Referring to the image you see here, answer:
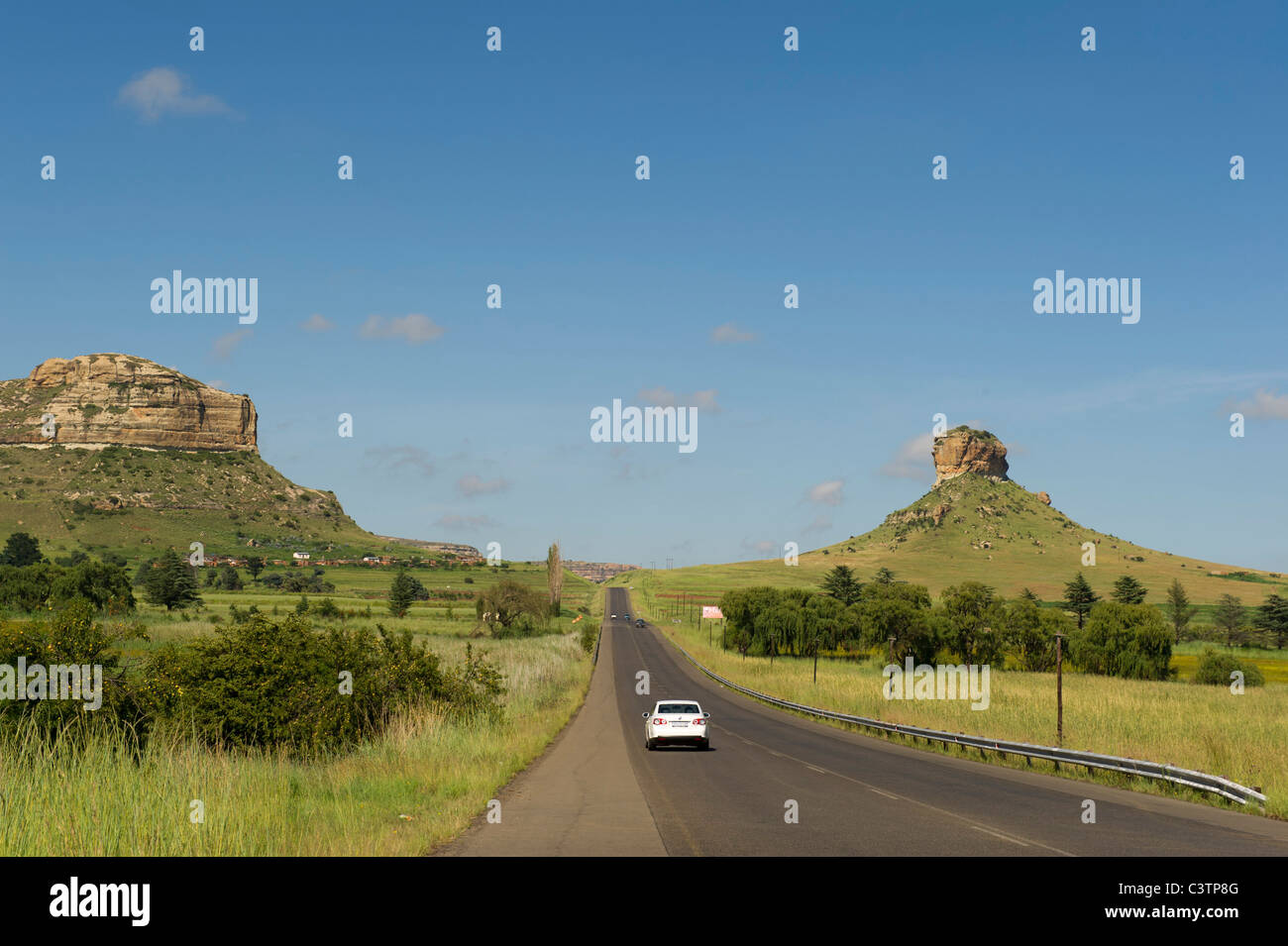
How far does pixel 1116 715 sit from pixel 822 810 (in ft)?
84.8

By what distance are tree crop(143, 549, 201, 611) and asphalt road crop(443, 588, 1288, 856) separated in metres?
79.2

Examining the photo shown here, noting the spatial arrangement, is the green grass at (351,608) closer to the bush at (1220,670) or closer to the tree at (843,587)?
the tree at (843,587)

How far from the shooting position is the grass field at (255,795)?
31.1 ft

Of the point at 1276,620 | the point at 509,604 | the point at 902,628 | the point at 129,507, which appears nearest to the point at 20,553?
the point at 129,507

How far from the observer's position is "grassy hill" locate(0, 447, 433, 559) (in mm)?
155375

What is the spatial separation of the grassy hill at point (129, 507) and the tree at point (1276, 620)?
157m

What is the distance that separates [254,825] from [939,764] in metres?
20.7

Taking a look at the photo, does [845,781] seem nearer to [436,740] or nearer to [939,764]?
[939,764]

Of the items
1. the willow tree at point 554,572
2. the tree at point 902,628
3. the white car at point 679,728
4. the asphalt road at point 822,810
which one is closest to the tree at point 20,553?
the willow tree at point 554,572

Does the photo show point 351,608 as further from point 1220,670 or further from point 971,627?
point 1220,670

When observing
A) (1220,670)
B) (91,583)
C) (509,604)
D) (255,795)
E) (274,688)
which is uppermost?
(255,795)

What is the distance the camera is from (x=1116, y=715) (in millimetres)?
36688

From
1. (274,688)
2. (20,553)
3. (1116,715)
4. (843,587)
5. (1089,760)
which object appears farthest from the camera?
(843,587)

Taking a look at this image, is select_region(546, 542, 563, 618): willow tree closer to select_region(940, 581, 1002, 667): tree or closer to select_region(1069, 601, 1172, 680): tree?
select_region(940, 581, 1002, 667): tree
